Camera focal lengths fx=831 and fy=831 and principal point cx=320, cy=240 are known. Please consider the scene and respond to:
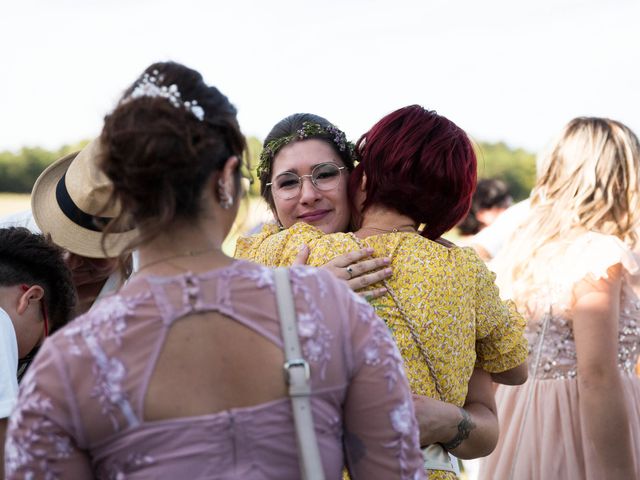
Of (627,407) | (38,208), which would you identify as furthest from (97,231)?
(627,407)

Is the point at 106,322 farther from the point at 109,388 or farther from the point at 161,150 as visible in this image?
the point at 161,150

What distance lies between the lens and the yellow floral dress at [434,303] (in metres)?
2.31

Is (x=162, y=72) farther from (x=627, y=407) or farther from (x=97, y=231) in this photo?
(x=627, y=407)

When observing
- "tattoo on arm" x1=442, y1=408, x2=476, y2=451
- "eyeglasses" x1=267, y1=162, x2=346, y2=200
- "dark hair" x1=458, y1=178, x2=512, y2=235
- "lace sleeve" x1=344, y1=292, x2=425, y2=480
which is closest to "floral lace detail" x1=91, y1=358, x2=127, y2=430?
"lace sleeve" x1=344, y1=292, x2=425, y2=480

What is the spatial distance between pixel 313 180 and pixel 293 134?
0.21 metres

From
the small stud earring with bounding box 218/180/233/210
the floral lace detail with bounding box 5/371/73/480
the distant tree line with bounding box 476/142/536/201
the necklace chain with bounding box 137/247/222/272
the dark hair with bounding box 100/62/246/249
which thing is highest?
the dark hair with bounding box 100/62/246/249

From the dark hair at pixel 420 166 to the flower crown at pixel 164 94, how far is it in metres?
0.87

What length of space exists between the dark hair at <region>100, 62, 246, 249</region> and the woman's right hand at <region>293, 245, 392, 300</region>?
2.28 feet

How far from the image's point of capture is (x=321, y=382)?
5.36ft

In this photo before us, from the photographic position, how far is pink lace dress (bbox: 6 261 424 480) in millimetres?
1499

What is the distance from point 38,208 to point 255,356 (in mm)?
2059

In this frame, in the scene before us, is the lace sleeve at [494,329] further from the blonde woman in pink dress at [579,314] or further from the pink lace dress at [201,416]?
the blonde woman in pink dress at [579,314]

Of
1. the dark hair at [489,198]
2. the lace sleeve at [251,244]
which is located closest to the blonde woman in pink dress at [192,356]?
the lace sleeve at [251,244]

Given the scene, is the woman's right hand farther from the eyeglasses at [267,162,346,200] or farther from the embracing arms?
the eyeglasses at [267,162,346,200]
